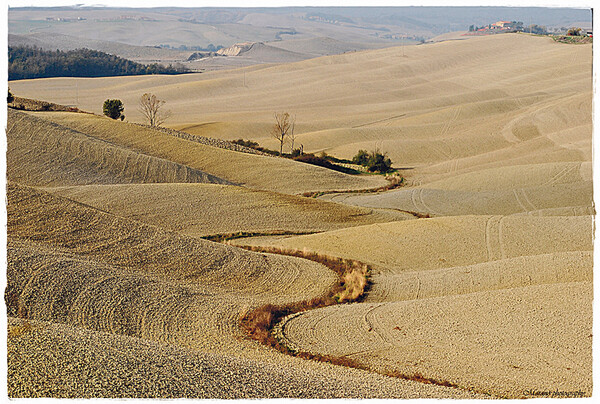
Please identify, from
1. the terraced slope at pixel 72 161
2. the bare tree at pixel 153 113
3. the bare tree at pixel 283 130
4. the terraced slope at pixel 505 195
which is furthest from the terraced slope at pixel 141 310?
the bare tree at pixel 153 113

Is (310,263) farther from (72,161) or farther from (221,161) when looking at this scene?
(221,161)

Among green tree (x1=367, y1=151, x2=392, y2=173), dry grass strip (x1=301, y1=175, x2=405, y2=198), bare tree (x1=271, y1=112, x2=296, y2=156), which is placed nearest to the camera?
dry grass strip (x1=301, y1=175, x2=405, y2=198)

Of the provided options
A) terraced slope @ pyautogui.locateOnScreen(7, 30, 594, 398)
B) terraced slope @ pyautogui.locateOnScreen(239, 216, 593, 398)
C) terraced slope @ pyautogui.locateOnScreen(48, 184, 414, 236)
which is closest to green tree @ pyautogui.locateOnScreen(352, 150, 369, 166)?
terraced slope @ pyautogui.locateOnScreen(7, 30, 594, 398)

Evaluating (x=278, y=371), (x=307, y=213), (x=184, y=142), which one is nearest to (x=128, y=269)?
(x=278, y=371)

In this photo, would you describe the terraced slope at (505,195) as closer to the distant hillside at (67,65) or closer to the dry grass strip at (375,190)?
the dry grass strip at (375,190)

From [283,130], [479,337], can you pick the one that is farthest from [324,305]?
[283,130]

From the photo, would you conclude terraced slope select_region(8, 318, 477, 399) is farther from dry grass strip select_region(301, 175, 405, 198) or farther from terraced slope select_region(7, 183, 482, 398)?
dry grass strip select_region(301, 175, 405, 198)
